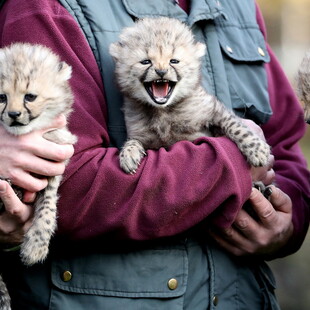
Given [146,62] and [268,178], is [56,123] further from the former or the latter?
[268,178]

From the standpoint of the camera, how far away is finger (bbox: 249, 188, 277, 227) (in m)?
3.73

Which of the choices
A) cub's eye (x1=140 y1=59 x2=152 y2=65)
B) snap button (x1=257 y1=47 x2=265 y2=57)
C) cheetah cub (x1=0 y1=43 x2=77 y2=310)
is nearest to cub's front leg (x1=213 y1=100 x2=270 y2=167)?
cub's eye (x1=140 y1=59 x2=152 y2=65)

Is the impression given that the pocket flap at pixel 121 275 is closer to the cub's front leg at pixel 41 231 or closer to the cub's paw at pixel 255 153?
the cub's front leg at pixel 41 231

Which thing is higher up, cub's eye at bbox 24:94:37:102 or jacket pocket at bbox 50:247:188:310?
cub's eye at bbox 24:94:37:102

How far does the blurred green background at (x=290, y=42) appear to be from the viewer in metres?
8.19

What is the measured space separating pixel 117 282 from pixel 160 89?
0.95 m

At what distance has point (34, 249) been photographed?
3.38 metres

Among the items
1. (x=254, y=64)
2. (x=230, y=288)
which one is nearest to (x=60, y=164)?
(x=230, y=288)

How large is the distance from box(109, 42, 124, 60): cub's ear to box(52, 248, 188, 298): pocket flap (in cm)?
91

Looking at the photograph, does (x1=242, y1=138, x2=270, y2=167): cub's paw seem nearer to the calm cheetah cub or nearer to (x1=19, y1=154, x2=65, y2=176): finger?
the calm cheetah cub

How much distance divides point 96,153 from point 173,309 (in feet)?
2.56

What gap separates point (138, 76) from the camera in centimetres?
380

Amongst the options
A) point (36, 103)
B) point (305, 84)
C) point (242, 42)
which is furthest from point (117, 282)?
point (305, 84)

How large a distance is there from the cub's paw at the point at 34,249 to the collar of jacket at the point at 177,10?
1180 millimetres
